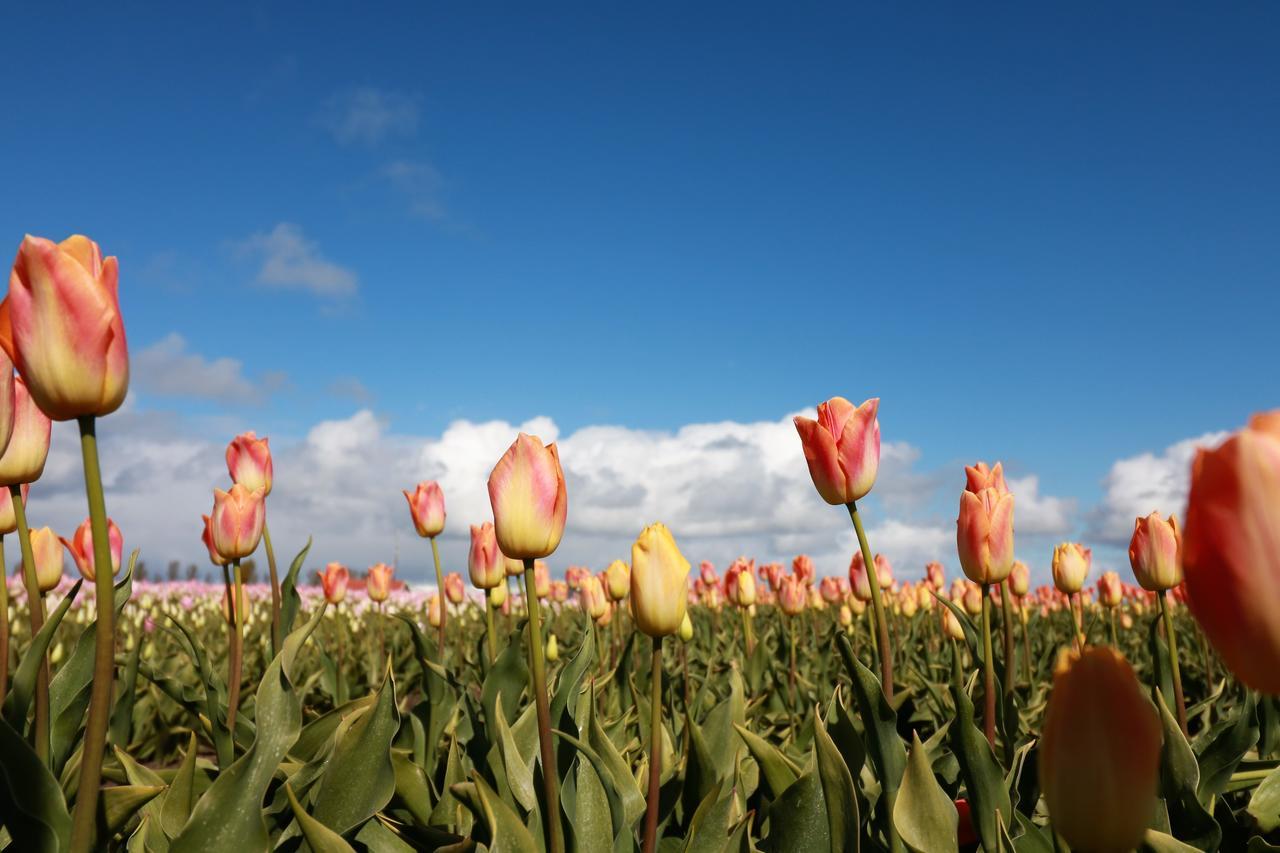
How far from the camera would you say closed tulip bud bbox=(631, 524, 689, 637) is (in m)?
2.06

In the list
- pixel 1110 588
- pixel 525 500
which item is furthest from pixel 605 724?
pixel 1110 588

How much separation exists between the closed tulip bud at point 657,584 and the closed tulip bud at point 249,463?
7.23 ft

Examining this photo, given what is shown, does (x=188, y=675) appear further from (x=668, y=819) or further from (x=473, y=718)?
(x=668, y=819)

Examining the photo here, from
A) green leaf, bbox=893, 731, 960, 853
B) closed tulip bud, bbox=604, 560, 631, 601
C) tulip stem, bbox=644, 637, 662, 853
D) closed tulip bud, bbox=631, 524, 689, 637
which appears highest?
closed tulip bud, bbox=631, 524, 689, 637

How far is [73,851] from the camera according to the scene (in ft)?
4.76

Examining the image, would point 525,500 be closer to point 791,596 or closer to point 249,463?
point 249,463

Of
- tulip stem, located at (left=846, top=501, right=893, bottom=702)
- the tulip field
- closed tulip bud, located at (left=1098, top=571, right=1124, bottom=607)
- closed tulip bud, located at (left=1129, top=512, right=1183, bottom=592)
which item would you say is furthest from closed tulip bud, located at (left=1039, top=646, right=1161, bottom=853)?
closed tulip bud, located at (left=1098, top=571, right=1124, bottom=607)

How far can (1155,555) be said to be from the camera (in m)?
3.30

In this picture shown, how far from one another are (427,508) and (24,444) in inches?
95.2

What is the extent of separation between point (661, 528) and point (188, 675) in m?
5.10

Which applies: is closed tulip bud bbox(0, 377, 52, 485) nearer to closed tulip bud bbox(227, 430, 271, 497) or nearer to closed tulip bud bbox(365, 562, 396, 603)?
closed tulip bud bbox(227, 430, 271, 497)

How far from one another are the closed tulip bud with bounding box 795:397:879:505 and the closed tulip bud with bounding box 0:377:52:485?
188 cm

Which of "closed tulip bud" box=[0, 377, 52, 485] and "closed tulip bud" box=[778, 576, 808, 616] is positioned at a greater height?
"closed tulip bud" box=[0, 377, 52, 485]

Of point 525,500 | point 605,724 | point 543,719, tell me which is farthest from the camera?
point 605,724
